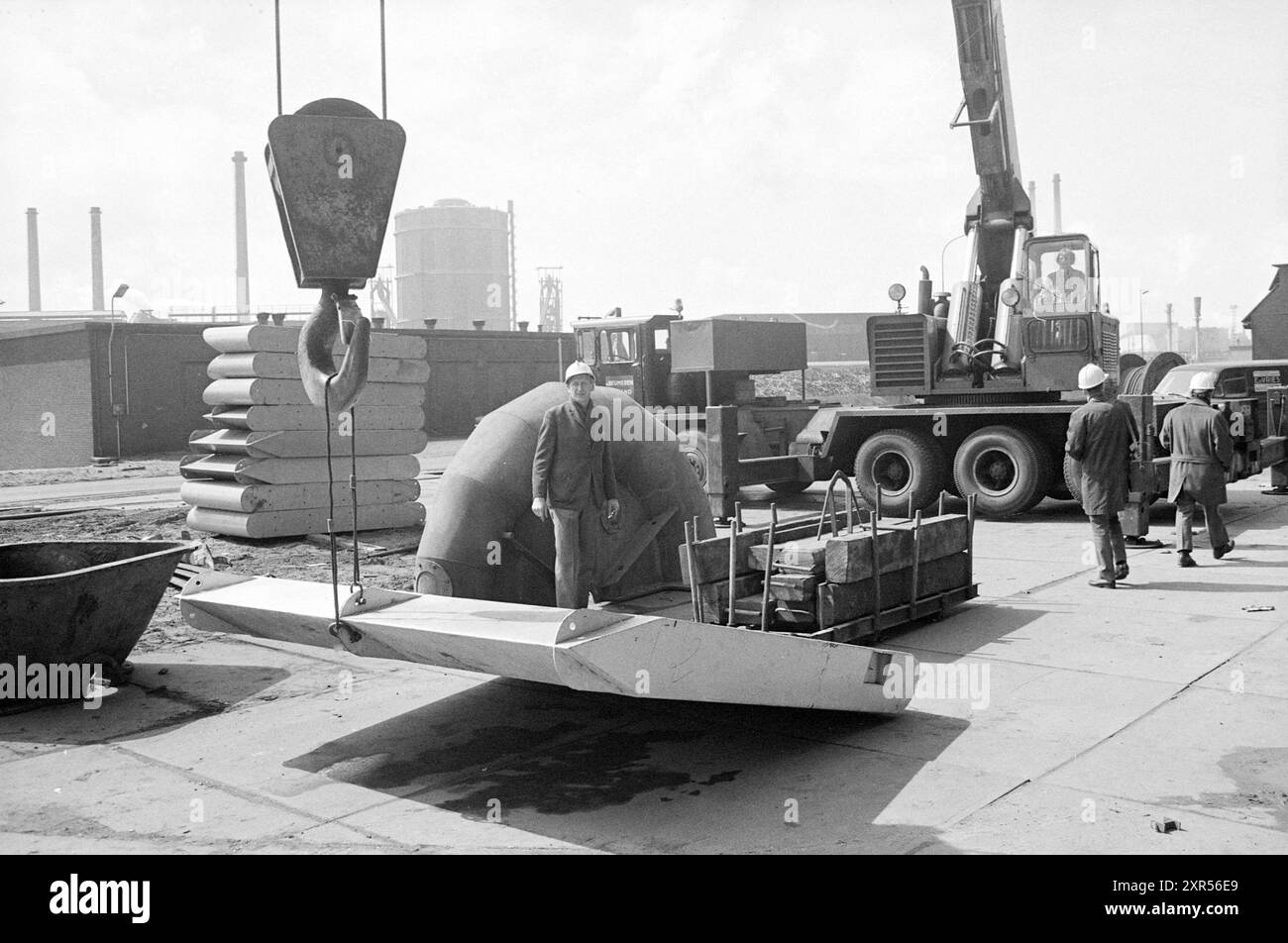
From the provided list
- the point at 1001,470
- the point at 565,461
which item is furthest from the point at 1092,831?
the point at 1001,470

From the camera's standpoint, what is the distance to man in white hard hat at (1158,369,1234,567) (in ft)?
35.4

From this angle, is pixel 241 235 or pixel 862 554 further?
pixel 241 235

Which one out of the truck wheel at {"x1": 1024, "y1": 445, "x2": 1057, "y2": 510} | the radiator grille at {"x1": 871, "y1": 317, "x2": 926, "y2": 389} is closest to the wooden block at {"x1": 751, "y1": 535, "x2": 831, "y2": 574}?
→ the truck wheel at {"x1": 1024, "y1": 445, "x2": 1057, "y2": 510}

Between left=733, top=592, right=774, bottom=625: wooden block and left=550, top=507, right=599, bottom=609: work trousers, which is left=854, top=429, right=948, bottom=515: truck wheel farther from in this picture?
left=550, top=507, right=599, bottom=609: work trousers

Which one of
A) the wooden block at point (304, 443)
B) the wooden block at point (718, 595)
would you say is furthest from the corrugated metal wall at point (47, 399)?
the wooden block at point (718, 595)

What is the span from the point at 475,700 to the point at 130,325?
2878 cm

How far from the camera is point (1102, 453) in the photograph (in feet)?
32.0

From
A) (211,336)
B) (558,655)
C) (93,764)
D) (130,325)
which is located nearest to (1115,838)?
(558,655)

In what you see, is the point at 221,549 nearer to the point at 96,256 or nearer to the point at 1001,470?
the point at 1001,470

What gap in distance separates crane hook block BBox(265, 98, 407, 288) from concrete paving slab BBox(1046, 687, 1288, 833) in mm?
3740

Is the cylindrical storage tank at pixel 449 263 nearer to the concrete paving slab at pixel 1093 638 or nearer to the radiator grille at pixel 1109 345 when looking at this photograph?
the radiator grille at pixel 1109 345

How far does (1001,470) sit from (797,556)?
7.76m

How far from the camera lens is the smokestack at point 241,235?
186 feet
